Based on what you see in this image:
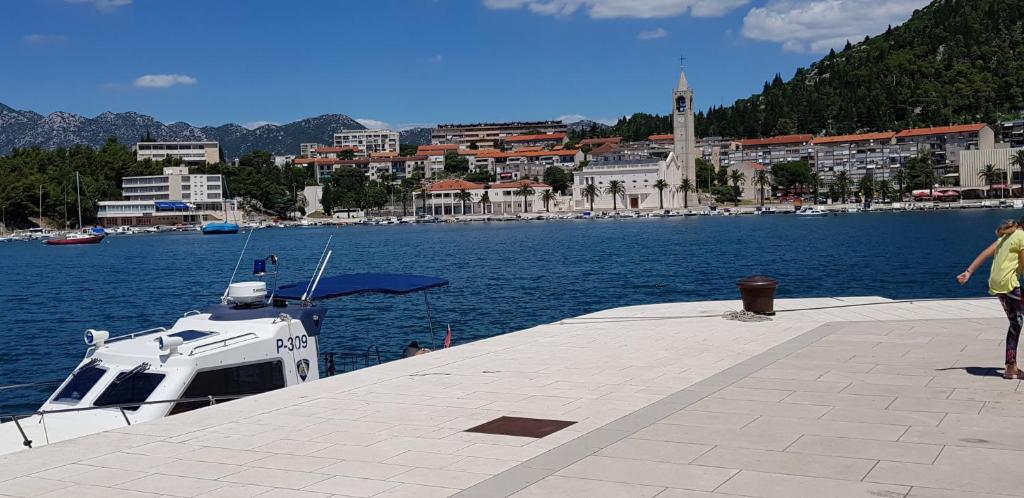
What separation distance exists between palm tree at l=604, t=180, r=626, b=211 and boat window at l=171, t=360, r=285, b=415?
600 feet

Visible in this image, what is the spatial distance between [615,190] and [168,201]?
304 feet

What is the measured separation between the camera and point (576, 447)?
838 centimetres

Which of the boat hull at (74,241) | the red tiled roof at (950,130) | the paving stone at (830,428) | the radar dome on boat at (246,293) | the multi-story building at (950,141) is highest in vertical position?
the red tiled roof at (950,130)

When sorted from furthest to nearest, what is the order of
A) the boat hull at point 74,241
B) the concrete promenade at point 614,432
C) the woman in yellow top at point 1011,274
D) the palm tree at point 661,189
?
1. the palm tree at point 661,189
2. the boat hull at point 74,241
3. the woman in yellow top at point 1011,274
4. the concrete promenade at point 614,432

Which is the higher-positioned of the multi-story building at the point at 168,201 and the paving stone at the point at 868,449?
the multi-story building at the point at 168,201

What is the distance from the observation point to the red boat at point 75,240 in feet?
469

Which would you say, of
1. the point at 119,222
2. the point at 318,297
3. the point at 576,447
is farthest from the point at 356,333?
the point at 119,222

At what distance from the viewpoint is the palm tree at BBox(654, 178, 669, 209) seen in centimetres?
19112

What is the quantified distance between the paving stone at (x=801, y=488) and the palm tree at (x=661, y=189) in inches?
7327

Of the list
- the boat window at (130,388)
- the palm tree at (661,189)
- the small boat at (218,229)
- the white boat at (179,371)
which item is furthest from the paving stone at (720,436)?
the palm tree at (661,189)

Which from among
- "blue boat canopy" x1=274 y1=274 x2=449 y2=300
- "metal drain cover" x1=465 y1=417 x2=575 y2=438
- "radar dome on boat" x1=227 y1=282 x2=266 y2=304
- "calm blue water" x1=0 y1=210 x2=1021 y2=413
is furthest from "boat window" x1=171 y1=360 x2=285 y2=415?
"calm blue water" x1=0 y1=210 x2=1021 y2=413

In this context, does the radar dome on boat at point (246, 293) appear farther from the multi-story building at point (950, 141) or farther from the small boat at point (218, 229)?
the multi-story building at point (950, 141)

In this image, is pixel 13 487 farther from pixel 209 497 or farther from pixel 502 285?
pixel 502 285

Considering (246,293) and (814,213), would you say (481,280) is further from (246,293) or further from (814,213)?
(814,213)
